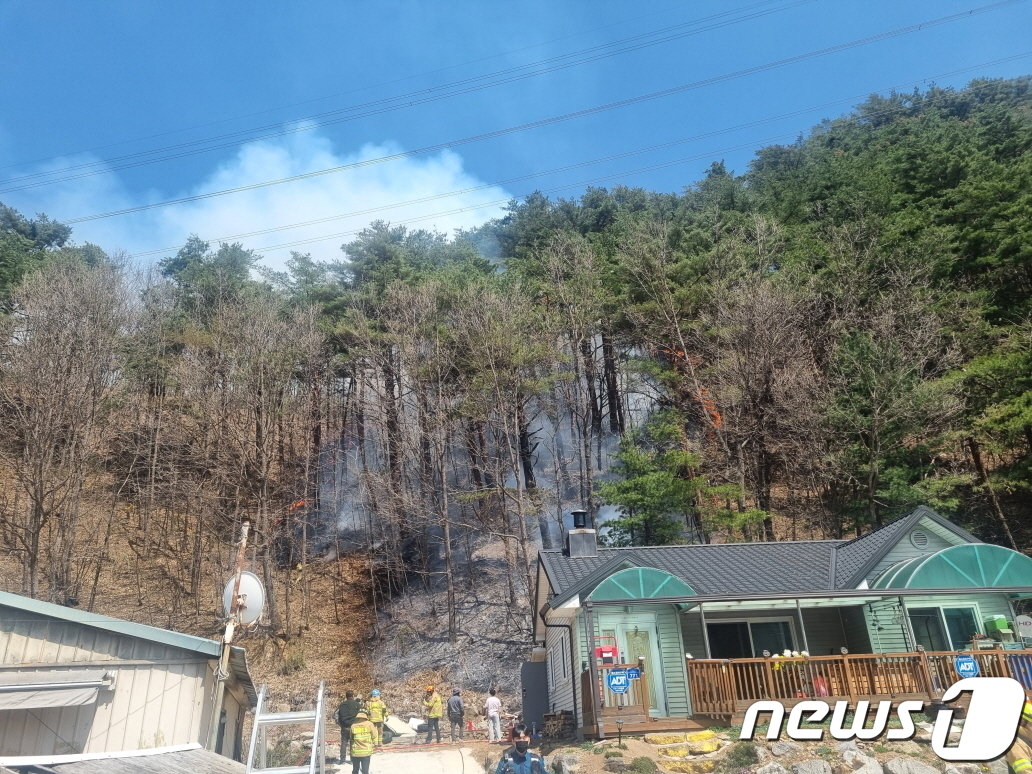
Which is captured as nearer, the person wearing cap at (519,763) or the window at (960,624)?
the person wearing cap at (519,763)

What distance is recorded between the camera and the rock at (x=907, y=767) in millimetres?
10852

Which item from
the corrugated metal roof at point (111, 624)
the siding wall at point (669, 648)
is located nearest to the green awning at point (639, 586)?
the siding wall at point (669, 648)

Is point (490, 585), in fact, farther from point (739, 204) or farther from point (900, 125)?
point (900, 125)

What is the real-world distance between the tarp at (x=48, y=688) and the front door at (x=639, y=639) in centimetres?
968

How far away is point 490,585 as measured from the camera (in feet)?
87.9

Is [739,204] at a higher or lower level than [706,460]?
higher

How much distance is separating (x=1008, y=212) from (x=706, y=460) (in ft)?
47.8

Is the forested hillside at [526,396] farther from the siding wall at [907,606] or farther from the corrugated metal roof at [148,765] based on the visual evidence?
the corrugated metal roof at [148,765]

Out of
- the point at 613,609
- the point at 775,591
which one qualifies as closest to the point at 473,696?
the point at 613,609

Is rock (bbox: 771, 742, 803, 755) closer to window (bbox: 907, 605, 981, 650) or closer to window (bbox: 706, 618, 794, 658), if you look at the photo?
window (bbox: 706, 618, 794, 658)

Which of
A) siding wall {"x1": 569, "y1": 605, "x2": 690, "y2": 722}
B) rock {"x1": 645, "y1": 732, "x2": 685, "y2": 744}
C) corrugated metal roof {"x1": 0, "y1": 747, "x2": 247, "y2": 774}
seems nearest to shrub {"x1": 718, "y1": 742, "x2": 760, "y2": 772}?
rock {"x1": 645, "y1": 732, "x2": 685, "y2": 744}

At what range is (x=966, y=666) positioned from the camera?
13.5 meters

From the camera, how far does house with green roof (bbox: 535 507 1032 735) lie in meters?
13.6

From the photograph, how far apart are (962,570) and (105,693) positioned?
53.2 ft
